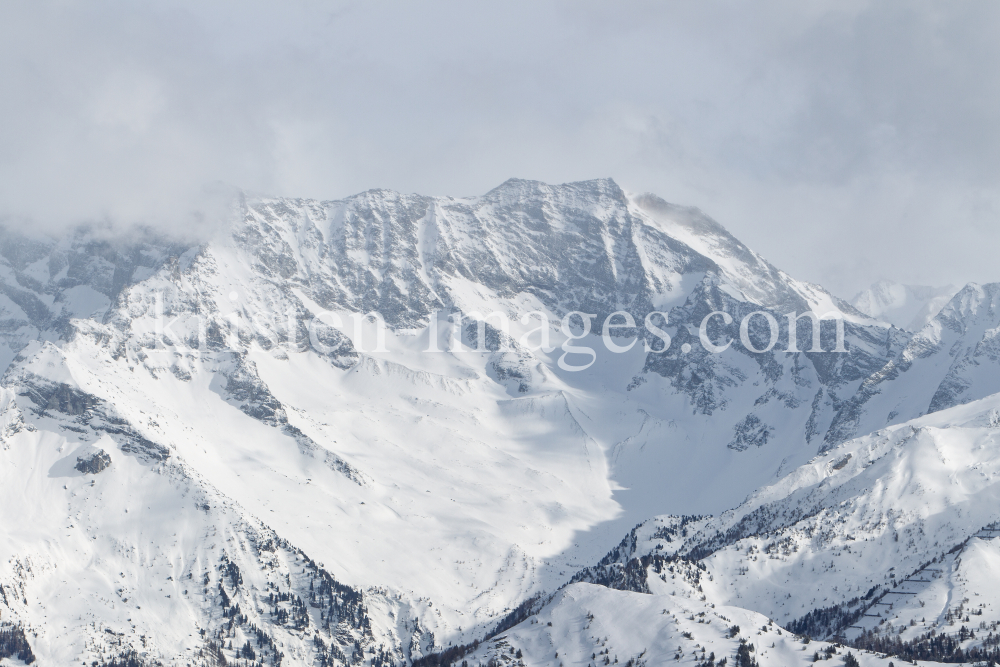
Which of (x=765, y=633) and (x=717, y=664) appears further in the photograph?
(x=765, y=633)

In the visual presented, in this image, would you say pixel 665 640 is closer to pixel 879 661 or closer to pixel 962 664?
pixel 879 661

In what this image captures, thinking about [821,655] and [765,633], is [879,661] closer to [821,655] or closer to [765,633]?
[821,655]

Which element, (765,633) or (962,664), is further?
(765,633)

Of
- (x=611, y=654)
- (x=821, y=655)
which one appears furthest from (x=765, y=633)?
(x=611, y=654)

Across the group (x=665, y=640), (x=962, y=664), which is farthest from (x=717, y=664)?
(x=962, y=664)

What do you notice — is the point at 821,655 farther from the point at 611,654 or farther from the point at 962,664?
the point at 611,654

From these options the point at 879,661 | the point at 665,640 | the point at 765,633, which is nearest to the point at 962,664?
the point at 879,661

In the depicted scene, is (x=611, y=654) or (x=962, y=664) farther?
(x=611, y=654)
